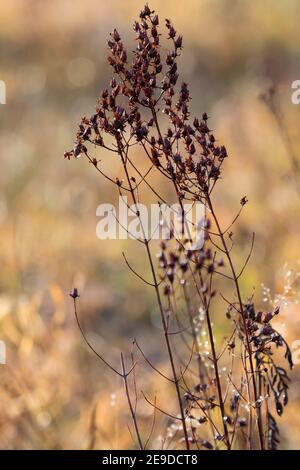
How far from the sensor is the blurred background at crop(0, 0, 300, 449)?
4.14m

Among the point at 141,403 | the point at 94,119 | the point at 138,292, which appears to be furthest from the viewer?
the point at 138,292

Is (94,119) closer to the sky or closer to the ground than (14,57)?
closer to the ground

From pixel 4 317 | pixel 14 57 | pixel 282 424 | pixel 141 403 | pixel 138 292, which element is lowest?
pixel 282 424

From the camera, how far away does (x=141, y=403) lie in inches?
171

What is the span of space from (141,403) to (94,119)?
2399 mm

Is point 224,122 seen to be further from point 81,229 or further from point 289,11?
point 289,11

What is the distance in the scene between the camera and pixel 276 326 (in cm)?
407

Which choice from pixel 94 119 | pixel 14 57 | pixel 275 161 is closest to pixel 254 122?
pixel 275 161

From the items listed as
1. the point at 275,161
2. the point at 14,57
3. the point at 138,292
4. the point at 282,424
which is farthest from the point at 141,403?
the point at 14,57

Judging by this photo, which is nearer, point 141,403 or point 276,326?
point 276,326

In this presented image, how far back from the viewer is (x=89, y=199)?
6.96m

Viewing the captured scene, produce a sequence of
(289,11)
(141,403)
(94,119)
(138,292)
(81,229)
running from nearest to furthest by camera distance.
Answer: (94,119) < (141,403) < (138,292) < (81,229) < (289,11)

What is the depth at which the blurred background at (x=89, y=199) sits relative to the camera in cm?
414

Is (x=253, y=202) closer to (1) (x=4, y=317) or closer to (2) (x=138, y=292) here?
(2) (x=138, y=292)
